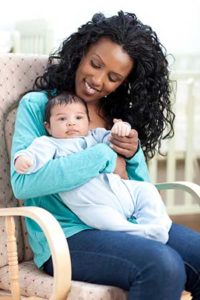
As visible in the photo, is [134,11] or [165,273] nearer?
[165,273]

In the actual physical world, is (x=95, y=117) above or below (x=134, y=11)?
below

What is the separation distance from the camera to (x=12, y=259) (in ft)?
4.70

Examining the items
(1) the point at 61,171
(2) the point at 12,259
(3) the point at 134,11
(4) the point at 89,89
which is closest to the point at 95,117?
(4) the point at 89,89

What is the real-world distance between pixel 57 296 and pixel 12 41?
2.53m

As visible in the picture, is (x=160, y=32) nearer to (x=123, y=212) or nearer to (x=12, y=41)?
(x=12, y=41)

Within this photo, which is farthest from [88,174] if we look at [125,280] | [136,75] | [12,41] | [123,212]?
[12,41]

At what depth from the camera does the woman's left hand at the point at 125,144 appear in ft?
5.28

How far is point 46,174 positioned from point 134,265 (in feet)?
0.98

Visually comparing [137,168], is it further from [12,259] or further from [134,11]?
[134,11]

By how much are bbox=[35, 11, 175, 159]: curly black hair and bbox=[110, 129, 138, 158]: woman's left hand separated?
0.16m

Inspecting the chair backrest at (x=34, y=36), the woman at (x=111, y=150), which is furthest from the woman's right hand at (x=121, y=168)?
the chair backrest at (x=34, y=36)

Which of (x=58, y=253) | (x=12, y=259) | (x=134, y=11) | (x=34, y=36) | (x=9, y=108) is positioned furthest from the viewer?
(x=134, y=11)

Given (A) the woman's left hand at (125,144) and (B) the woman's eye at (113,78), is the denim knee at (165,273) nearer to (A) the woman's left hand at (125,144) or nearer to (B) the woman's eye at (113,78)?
(A) the woman's left hand at (125,144)

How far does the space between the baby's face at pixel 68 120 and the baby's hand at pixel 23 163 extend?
0.13 metres
